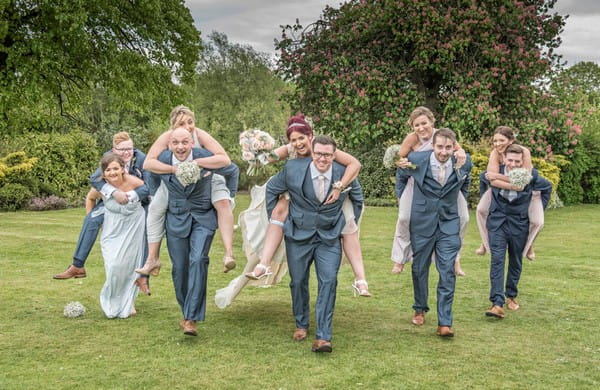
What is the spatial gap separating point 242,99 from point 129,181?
40.7m

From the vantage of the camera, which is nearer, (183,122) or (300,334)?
(300,334)

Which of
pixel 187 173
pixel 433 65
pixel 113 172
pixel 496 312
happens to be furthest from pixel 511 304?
pixel 433 65

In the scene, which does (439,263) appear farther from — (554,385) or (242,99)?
(242,99)

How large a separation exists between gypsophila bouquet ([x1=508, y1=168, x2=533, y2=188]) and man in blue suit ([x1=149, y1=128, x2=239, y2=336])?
3.26 metres

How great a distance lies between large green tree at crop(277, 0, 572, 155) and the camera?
2184cm

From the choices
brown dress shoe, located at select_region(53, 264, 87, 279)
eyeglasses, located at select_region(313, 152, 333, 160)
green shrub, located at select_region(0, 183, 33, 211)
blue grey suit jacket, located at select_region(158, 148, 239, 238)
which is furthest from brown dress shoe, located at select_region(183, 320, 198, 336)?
green shrub, located at select_region(0, 183, 33, 211)

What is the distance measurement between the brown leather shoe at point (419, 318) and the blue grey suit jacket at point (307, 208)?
1.56 metres

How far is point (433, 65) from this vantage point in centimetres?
2252

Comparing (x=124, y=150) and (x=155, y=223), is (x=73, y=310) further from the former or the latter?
(x=124, y=150)

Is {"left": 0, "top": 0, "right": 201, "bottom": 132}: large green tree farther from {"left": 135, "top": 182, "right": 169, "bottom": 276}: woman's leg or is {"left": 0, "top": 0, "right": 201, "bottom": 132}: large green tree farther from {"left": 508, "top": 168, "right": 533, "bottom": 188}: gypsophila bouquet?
{"left": 508, "top": 168, "right": 533, "bottom": 188}: gypsophila bouquet

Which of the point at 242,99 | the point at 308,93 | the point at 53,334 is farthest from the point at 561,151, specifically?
the point at 242,99

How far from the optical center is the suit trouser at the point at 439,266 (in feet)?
23.5

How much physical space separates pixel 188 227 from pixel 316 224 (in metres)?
1.36

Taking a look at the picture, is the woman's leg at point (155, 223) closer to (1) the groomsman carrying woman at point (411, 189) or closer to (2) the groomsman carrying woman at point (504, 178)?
(1) the groomsman carrying woman at point (411, 189)
